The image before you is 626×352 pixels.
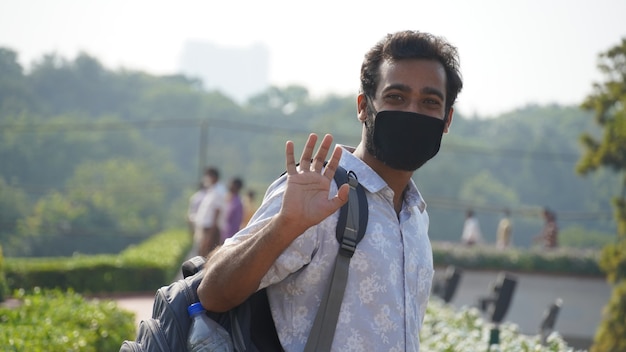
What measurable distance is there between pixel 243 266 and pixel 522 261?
1980 centimetres

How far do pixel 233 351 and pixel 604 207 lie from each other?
64.2 metres

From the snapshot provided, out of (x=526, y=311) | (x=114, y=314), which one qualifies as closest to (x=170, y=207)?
(x=526, y=311)

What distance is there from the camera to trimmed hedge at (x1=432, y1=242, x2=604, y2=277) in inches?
842

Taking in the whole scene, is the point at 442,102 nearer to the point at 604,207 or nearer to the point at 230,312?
the point at 230,312

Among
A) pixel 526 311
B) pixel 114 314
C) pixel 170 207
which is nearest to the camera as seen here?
pixel 114 314

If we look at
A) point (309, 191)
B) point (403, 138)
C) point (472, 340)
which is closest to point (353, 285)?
point (309, 191)

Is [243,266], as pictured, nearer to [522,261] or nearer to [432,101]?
[432,101]

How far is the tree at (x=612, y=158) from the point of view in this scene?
10914 millimetres

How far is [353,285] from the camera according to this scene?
8.46 ft

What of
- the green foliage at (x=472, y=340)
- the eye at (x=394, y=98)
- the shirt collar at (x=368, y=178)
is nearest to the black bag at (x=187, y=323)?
the shirt collar at (x=368, y=178)

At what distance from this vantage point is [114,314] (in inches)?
253

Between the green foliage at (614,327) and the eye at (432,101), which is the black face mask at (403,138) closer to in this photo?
the eye at (432,101)

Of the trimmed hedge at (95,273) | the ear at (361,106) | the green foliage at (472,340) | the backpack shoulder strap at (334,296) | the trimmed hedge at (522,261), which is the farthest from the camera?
the trimmed hedge at (522,261)

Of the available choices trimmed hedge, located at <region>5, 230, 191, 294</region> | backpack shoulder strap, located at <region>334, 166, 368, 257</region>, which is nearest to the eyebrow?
backpack shoulder strap, located at <region>334, 166, 368, 257</region>
